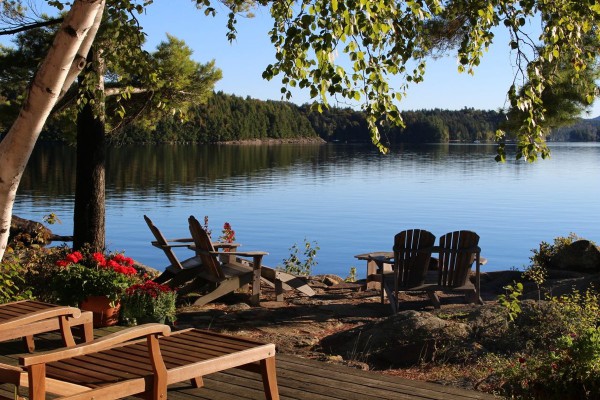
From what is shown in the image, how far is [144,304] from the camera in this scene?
7281 millimetres

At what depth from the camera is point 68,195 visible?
34656 mm

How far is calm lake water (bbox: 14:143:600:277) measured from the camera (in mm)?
23125

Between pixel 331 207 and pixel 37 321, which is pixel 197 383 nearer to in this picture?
pixel 37 321

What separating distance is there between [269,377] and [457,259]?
5657 millimetres

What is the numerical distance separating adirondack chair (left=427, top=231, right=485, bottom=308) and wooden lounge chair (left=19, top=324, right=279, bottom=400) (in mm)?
5559

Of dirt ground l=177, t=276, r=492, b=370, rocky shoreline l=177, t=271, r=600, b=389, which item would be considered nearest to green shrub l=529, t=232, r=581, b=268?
rocky shoreline l=177, t=271, r=600, b=389

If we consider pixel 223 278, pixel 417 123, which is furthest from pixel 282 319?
pixel 417 123

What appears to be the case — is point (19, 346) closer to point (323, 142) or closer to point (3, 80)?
point (3, 80)

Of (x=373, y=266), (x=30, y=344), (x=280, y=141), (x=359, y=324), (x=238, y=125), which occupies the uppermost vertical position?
(x=238, y=125)

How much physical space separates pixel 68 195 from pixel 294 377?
31113mm

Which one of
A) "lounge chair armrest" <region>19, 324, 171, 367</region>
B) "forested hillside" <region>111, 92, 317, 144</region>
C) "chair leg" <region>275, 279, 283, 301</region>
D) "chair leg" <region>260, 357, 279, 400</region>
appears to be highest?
"forested hillside" <region>111, 92, 317, 144</region>

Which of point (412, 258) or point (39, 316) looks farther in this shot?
point (412, 258)

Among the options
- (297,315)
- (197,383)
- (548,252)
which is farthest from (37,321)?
(548,252)

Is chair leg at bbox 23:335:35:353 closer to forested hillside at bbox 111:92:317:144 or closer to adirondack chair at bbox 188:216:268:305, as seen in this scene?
adirondack chair at bbox 188:216:268:305
